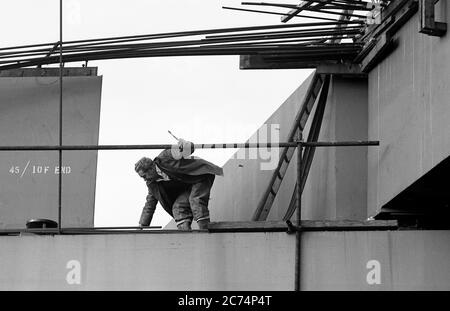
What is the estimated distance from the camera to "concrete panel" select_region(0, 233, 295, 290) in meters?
15.7

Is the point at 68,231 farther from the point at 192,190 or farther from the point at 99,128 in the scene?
the point at 99,128

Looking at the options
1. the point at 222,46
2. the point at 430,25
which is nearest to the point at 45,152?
the point at 222,46

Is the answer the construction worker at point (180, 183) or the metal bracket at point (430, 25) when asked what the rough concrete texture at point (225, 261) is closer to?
the construction worker at point (180, 183)

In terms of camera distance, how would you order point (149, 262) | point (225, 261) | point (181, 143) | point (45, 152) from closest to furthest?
point (225, 261) → point (149, 262) → point (181, 143) → point (45, 152)

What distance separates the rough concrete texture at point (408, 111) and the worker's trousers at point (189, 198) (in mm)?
1897

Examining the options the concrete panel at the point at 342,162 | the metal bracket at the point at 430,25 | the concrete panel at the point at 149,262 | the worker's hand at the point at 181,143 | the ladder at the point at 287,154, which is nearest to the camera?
the metal bracket at the point at 430,25

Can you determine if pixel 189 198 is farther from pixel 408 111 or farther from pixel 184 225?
pixel 408 111

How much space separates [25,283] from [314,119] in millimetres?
4656

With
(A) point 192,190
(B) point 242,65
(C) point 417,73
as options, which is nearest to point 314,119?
(B) point 242,65

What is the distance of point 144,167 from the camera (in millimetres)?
16766

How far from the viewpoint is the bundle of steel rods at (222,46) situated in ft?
60.0

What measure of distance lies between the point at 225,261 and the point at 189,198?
1286 mm

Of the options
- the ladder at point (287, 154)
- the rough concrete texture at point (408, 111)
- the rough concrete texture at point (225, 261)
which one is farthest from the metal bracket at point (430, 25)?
the ladder at point (287, 154)
